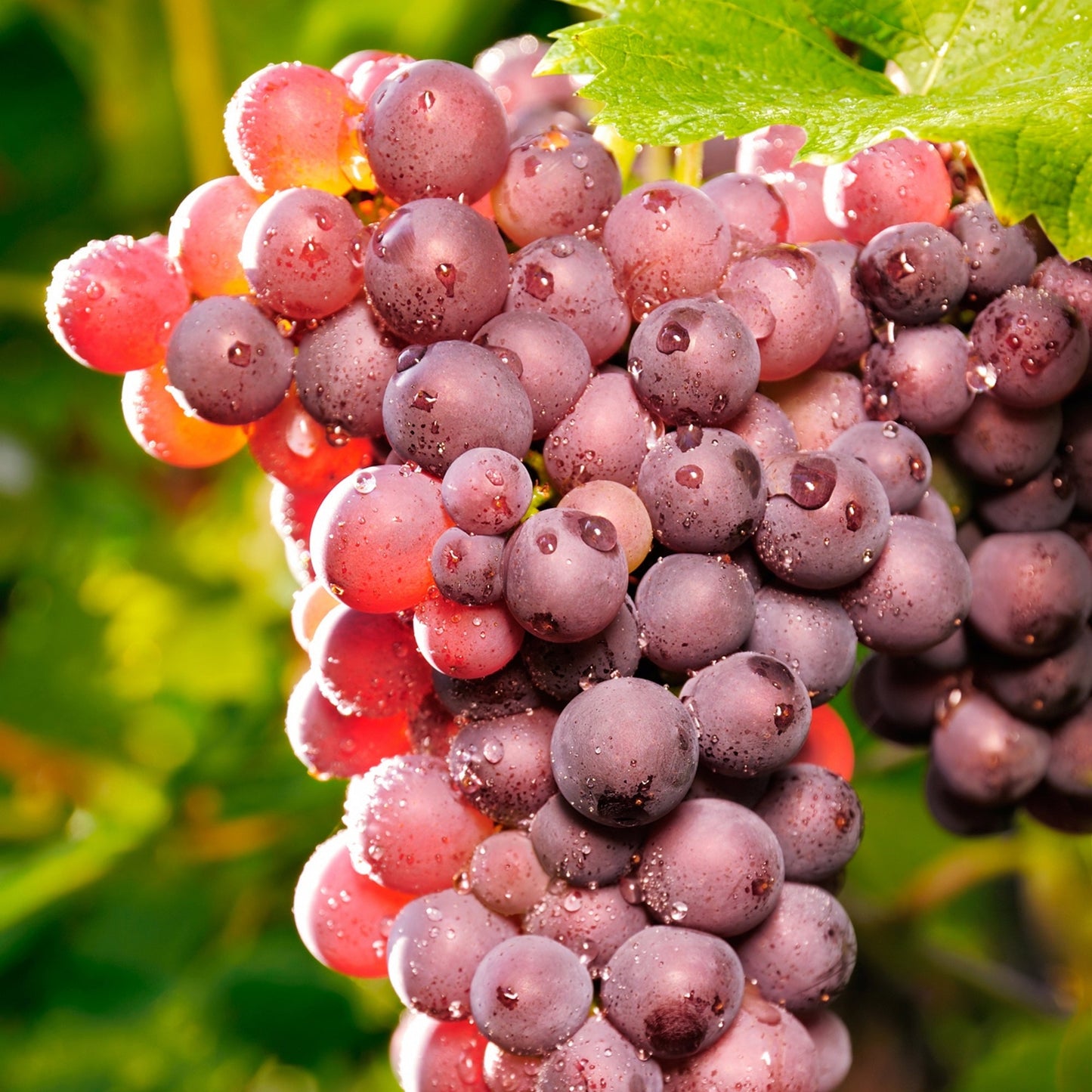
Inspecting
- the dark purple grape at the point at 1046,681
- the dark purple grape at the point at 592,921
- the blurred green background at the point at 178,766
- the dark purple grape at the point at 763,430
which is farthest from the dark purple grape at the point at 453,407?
the blurred green background at the point at 178,766

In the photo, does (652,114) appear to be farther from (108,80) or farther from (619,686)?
(108,80)

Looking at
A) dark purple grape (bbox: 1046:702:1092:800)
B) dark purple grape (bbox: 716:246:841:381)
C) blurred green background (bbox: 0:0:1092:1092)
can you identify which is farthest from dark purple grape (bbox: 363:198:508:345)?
blurred green background (bbox: 0:0:1092:1092)

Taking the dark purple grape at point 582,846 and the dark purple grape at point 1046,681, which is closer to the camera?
the dark purple grape at point 582,846

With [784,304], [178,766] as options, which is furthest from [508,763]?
[178,766]

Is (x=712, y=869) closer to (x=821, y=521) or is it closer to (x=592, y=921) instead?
(x=592, y=921)

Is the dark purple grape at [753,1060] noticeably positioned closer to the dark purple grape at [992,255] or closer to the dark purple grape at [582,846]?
the dark purple grape at [582,846]
